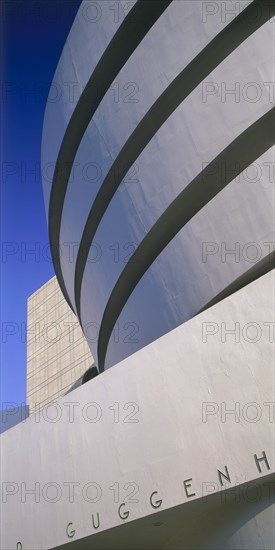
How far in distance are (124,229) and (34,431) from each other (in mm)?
4895

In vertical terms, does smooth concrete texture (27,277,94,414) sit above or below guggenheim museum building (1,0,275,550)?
above

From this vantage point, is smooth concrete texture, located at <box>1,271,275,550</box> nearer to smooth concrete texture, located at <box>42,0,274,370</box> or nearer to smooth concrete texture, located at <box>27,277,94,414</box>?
smooth concrete texture, located at <box>42,0,274,370</box>

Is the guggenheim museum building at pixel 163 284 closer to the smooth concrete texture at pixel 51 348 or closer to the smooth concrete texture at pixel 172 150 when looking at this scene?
the smooth concrete texture at pixel 172 150

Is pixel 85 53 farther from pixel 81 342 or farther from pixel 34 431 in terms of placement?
pixel 81 342

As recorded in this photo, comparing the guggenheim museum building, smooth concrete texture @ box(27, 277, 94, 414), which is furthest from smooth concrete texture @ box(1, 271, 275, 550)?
smooth concrete texture @ box(27, 277, 94, 414)

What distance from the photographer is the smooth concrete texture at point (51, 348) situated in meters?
38.1

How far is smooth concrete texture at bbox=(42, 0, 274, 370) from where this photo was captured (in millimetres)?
9852

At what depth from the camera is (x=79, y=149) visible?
1391cm

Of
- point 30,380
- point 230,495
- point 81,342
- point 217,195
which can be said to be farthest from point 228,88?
point 30,380

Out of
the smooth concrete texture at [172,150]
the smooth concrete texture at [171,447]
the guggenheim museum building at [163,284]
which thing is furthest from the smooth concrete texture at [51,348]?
the smooth concrete texture at [171,447]

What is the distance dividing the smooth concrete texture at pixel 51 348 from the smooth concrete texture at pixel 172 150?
959 inches

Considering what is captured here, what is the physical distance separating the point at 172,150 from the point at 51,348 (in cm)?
3311

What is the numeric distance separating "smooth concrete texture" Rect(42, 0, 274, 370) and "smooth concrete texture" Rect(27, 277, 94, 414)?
959 inches

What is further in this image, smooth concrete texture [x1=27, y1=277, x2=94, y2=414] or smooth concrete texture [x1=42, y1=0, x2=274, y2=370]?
smooth concrete texture [x1=27, y1=277, x2=94, y2=414]
